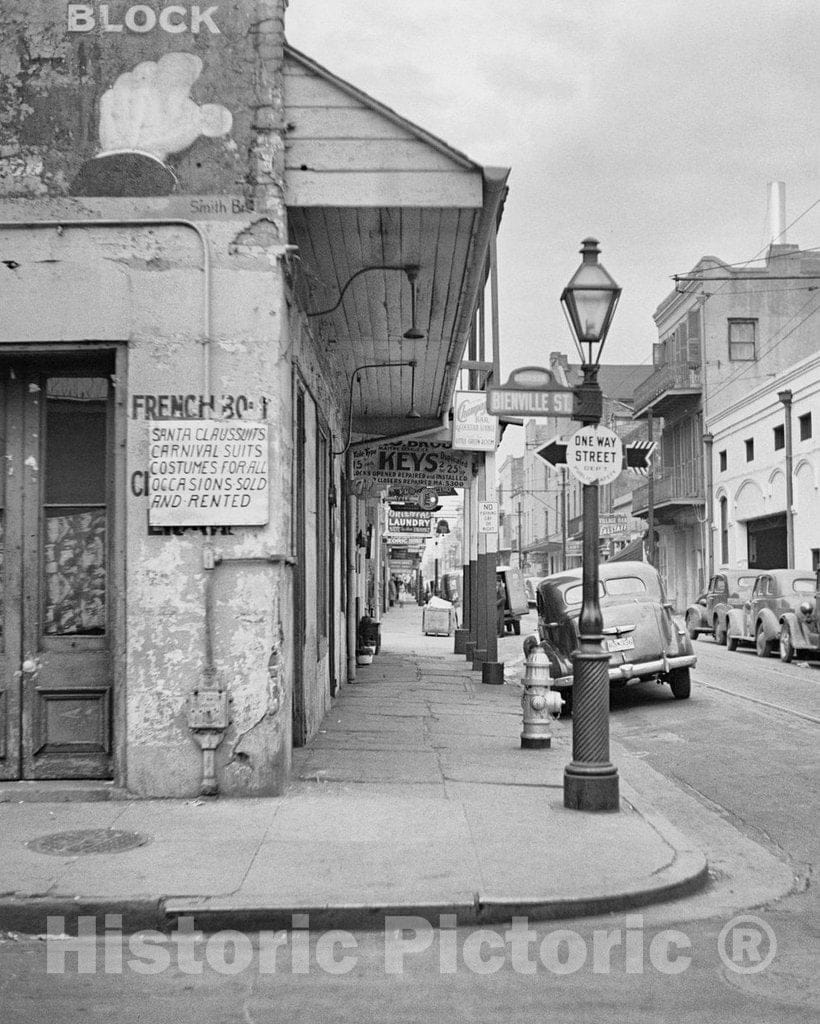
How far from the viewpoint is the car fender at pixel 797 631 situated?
2205 cm

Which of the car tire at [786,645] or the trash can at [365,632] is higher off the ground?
the trash can at [365,632]

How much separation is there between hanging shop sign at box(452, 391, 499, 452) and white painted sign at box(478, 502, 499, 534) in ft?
3.20

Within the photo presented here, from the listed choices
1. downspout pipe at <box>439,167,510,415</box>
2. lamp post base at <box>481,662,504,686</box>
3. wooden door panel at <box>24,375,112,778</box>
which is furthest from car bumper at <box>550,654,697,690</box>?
wooden door panel at <box>24,375,112,778</box>

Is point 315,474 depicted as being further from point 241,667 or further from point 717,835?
point 717,835

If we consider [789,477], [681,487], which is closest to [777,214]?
[681,487]

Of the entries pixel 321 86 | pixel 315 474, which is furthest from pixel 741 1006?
pixel 315 474

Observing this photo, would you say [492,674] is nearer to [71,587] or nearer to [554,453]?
[554,453]

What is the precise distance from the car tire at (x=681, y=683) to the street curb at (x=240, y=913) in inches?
411

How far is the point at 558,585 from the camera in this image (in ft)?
54.2

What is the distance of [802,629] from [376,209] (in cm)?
1642

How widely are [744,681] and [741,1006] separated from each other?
14.5 metres

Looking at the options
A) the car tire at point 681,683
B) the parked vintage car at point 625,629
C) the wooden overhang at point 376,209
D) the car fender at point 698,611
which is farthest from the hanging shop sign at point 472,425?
the car fender at point 698,611

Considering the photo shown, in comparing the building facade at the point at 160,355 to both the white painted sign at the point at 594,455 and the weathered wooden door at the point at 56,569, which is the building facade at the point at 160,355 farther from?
the white painted sign at the point at 594,455

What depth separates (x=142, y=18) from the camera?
8.45 meters
